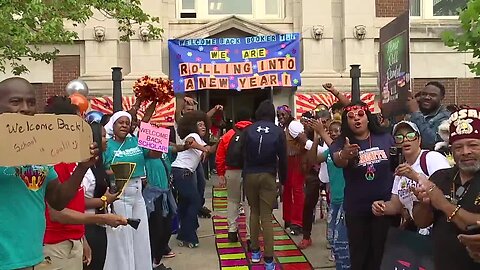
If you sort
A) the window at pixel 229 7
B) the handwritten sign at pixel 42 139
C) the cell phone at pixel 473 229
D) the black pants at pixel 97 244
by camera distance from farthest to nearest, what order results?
1. the window at pixel 229 7
2. the black pants at pixel 97 244
3. the cell phone at pixel 473 229
4. the handwritten sign at pixel 42 139

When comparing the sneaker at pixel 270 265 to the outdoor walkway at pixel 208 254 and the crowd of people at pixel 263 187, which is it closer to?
the crowd of people at pixel 263 187

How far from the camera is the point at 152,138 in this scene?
5.72 metres

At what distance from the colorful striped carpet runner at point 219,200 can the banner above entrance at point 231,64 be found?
3351 mm

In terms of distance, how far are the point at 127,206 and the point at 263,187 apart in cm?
196

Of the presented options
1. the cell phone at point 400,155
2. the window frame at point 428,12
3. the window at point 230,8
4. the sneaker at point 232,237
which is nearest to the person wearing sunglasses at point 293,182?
the sneaker at point 232,237

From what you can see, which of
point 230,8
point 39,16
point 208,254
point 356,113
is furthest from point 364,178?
point 230,8

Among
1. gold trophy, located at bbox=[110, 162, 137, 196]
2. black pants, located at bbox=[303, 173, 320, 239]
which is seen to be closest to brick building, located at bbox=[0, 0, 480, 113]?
black pants, located at bbox=[303, 173, 320, 239]

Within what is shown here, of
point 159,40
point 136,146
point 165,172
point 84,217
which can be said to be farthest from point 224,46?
point 84,217

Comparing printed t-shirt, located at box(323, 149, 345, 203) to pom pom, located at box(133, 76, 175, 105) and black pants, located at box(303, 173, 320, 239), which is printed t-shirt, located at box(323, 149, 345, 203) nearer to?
black pants, located at box(303, 173, 320, 239)

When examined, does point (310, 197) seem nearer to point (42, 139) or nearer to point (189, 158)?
point (189, 158)

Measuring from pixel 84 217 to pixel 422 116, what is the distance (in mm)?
3481

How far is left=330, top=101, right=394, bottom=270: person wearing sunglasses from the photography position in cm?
486

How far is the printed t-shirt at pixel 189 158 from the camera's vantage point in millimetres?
7840

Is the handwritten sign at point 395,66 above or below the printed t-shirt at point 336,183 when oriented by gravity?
above
